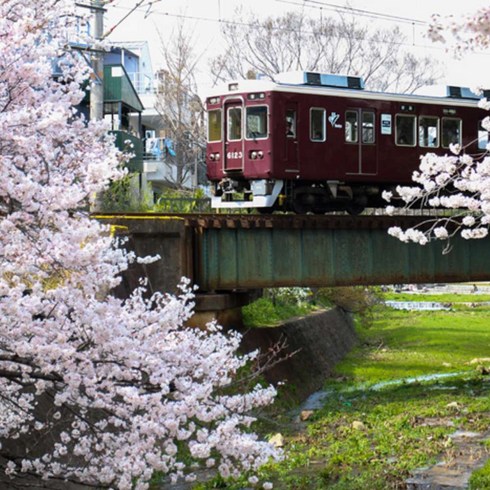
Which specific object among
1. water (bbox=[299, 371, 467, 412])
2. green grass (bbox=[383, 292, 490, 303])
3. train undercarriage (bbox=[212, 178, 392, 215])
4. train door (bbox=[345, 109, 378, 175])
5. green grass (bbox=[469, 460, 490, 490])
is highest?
train door (bbox=[345, 109, 378, 175])

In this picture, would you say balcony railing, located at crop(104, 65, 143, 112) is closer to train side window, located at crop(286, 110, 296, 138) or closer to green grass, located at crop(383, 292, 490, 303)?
train side window, located at crop(286, 110, 296, 138)

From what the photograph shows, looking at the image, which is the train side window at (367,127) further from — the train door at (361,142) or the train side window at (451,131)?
the train side window at (451,131)

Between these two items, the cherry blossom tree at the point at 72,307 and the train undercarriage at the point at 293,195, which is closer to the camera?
the cherry blossom tree at the point at 72,307

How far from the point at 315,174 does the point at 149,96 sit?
30.0 m

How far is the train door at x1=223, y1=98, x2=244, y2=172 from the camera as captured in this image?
74.0 feet

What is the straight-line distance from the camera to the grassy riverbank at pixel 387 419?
587 inches

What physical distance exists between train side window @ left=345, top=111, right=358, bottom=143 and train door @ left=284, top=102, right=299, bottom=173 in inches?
58.7

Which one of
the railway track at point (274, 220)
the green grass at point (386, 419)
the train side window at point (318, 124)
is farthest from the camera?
the train side window at point (318, 124)

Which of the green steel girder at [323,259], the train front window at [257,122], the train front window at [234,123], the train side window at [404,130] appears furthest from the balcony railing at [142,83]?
the green steel girder at [323,259]

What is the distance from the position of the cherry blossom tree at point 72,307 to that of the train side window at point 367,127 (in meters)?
14.2

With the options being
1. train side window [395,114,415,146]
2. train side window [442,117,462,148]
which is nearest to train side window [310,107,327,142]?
train side window [395,114,415,146]

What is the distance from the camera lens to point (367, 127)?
77.8ft

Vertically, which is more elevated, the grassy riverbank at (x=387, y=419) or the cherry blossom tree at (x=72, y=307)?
the cherry blossom tree at (x=72, y=307)

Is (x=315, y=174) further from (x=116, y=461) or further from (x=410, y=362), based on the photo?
(x=116, y=461)
